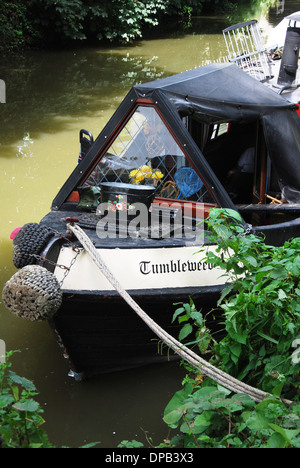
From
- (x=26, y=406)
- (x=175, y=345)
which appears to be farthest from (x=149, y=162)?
(x=26, y=406)

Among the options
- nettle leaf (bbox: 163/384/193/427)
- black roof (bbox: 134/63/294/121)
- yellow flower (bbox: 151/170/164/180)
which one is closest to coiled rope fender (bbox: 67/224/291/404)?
nettle leaf (bbox: 163/384/193/427)

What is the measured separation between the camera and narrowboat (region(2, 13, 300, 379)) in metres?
4.66

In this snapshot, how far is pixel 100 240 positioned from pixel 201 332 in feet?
3.98

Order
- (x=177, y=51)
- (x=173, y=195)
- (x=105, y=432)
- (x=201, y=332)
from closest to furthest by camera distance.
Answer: (x=201, y=332)
(x=105, y=432)
(x=173, y=195)
(x=177, y=51)

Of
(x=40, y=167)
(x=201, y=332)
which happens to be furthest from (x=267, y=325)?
(x=40, y=167)

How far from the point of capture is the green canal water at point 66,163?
186 inches

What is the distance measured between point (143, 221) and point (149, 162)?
548mm

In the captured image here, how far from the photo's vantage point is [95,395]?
4.96 meters

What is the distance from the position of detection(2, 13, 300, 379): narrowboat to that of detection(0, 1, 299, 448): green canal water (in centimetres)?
23

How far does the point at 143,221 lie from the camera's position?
16.4 feet

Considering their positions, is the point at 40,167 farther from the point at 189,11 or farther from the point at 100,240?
the point at 189,11

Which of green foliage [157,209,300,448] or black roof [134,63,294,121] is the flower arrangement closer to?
black roof [134,63,294,121]

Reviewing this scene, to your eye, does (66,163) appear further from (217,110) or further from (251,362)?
(251,362)

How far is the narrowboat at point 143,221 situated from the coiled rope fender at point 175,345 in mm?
80
